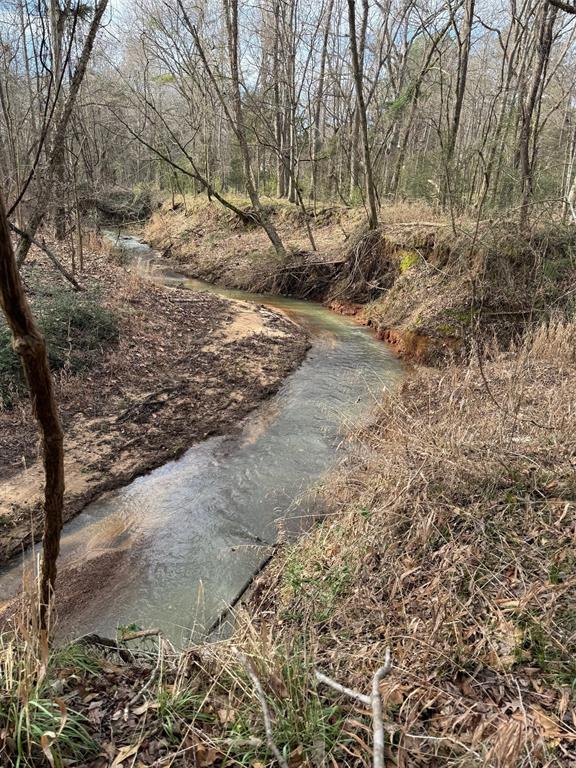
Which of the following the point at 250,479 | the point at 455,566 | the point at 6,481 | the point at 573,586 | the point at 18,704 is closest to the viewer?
the point at 18,704

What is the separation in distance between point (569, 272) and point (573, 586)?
7661mm

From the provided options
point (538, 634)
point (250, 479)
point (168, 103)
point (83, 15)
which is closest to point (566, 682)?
point (538, 634)

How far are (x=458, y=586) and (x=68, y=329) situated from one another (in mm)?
6465

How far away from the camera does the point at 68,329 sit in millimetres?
7211

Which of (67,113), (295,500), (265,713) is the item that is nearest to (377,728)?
(265,713)

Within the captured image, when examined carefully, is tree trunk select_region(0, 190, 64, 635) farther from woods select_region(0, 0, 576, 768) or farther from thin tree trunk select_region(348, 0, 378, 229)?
thin tree trunk select_region(348, 0, 378, 229)

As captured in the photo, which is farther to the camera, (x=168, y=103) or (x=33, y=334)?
(x=168, y=103)

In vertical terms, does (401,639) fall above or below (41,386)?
below

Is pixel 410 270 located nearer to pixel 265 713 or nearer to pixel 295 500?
pixel 295 500

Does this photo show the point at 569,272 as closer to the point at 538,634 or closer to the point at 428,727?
the point at 538,634

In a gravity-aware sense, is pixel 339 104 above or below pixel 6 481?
above

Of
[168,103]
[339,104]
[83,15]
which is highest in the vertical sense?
[168,103]

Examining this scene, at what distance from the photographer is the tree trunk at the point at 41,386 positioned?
137 cm

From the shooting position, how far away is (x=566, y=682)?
2.24 metres
